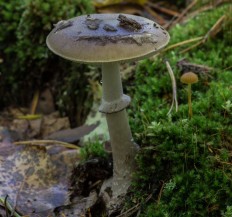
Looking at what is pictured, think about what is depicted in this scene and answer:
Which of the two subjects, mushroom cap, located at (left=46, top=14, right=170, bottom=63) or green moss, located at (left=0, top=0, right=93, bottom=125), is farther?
green moss, located at (left=0, top=0, right=93, bottom=125)

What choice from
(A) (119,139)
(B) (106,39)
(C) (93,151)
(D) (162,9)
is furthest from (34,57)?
(B) (106,39)

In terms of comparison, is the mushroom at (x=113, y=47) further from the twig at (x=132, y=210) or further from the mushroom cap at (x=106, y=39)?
the twig at (x=132, y=210)

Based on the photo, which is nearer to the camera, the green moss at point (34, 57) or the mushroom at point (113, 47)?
the mushroom at point (113, 47)

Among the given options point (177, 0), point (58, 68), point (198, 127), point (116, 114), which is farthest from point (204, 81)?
point (177, 0)

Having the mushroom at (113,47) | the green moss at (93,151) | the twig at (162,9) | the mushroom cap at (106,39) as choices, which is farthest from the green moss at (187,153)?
the twig at (162,9)

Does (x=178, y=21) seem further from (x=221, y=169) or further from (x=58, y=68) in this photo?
(x=221, y=169)

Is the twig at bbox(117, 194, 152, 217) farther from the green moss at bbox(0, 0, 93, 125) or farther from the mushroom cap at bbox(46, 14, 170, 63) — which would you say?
the green moss at bbox(0, 0, 93, 125)

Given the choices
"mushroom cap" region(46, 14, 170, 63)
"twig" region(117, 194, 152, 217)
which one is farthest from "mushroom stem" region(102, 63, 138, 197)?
"mushroom cap" region(46, 14, 170, 63)
